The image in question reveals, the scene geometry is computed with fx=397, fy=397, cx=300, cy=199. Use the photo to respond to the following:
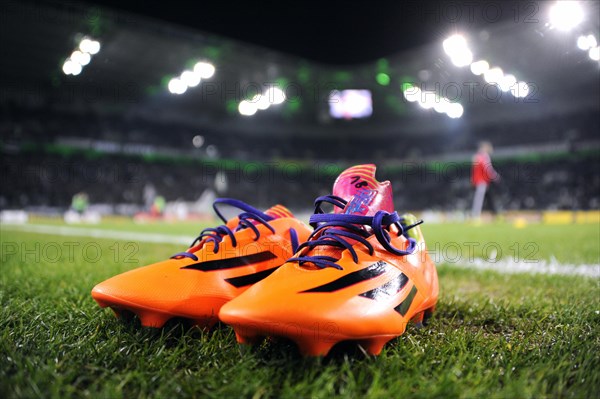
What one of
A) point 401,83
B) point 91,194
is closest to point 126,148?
point 91,194

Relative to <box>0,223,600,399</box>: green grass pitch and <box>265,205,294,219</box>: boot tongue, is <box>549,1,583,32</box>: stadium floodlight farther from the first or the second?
<box>265,205,294,219</box>: boot tongue

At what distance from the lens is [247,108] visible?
2812 cm

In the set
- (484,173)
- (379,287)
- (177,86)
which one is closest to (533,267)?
(379,287)

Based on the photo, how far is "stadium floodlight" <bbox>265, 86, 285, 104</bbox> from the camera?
2547cm

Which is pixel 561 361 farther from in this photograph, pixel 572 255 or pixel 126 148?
pixel 126 148

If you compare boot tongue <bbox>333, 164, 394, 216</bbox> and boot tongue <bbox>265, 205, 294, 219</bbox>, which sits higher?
boot tongue <bbox>333, 164, 394, 216</bbox>

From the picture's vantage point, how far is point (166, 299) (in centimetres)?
110

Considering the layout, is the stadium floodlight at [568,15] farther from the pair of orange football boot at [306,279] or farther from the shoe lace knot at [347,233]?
the shoe lace knot at [347,233]

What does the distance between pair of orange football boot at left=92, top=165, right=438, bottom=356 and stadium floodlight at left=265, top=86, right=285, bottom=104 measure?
2501 centimetres

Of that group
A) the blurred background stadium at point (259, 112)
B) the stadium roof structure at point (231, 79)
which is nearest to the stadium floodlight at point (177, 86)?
the blurred background stadium at point (259, 112)

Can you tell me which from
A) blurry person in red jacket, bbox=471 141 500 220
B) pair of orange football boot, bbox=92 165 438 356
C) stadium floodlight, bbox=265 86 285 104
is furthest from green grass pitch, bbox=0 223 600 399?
stadium floodlight, bbox=265 86 285 104

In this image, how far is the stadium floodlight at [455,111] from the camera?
25.1 metres

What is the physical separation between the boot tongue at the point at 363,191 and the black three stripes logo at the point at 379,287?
183 mm

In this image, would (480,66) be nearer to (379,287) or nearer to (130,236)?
(130,236)
